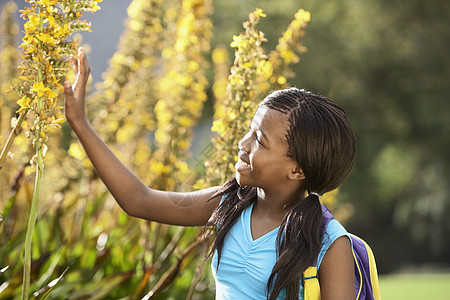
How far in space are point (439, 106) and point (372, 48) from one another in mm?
2190

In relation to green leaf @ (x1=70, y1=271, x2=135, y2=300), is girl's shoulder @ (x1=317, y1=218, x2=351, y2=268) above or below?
above

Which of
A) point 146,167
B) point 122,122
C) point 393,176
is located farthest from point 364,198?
point 122,122

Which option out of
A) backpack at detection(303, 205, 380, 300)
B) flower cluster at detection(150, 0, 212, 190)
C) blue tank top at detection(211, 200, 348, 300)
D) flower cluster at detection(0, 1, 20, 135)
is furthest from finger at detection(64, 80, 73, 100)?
flower cluster at detection(0, 1, 20, 135)

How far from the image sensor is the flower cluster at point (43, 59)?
1607 millimetres

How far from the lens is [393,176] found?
16172 mm

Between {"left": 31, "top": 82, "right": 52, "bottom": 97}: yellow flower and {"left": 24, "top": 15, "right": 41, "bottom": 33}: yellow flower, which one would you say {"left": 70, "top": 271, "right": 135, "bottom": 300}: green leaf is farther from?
{"left": 24, "top": 15, "right": 41, "bottom": 33}: yellow flower

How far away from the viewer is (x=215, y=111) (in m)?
4.68

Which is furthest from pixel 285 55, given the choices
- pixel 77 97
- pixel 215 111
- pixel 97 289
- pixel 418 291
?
pixel 418 291

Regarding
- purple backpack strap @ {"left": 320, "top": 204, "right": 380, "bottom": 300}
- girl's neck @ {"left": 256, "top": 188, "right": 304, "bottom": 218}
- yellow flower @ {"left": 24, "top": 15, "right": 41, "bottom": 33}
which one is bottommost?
purple backpack strap @ {"left": 320, "top": 204, "right": 380, "bottom": 300}

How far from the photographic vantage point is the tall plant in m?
1.60

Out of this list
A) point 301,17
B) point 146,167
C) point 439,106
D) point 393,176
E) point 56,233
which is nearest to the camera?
point 301,17

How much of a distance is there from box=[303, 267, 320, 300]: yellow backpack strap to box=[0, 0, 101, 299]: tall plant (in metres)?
0.75

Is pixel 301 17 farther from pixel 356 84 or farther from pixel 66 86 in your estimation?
pixel 356 84

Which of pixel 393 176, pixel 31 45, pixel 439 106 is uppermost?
pixel 31 45
